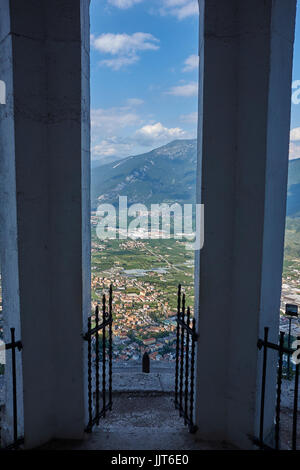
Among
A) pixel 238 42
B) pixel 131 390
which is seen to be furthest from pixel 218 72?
pixel 131 390

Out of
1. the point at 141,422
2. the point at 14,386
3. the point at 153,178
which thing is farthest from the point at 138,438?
the point at 153,178

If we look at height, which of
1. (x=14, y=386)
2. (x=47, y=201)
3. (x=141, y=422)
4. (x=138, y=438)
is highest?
(x=47, y=201)

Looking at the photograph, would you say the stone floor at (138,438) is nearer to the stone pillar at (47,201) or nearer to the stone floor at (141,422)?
the stone floor at (141,422)

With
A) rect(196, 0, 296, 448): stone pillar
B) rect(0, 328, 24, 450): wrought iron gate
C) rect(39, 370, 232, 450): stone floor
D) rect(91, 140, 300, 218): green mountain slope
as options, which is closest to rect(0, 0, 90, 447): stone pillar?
rect(0, 328, 24, 450): wrought iron gate

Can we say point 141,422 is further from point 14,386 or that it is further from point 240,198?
point 240,198

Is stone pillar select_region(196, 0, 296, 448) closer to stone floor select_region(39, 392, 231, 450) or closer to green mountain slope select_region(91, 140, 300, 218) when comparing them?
stone floor select_region(39, 392, 231, 450)
